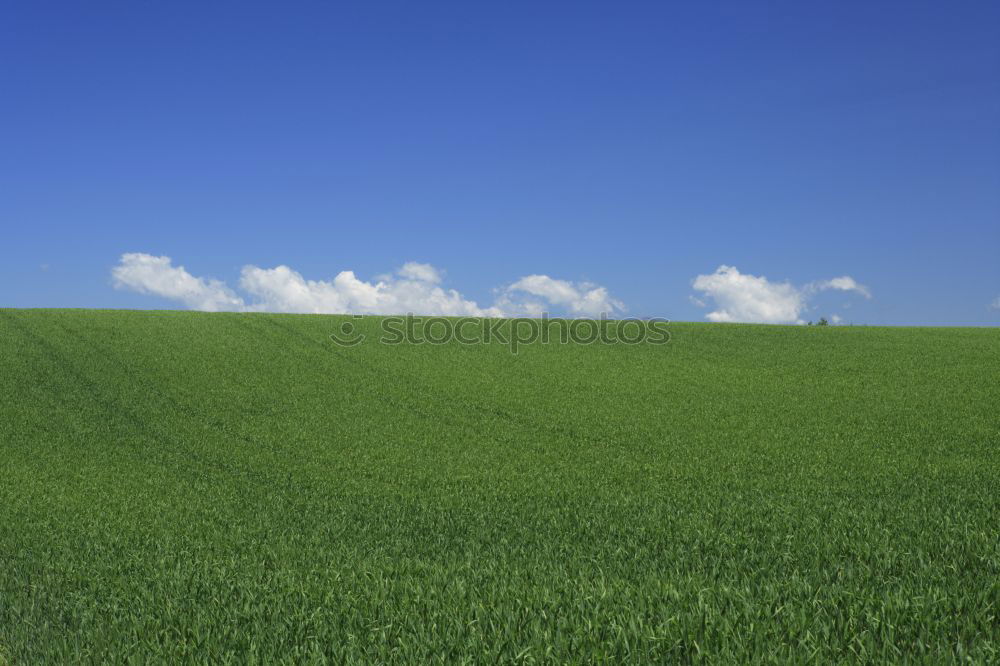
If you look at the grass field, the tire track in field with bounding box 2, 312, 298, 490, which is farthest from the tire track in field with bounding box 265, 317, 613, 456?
the tire track in field with bounding box 2, 312, 298, 490

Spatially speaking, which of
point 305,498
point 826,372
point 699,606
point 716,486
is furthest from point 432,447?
point 826,372

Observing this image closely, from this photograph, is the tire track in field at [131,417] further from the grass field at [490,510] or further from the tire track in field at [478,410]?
the tire track in field at [478,410]

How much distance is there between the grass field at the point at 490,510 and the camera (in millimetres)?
6797

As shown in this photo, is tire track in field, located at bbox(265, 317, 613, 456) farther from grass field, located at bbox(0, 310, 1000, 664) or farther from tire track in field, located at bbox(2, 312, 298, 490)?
tire track in field, located at bbox(2, 312, 298, 490)

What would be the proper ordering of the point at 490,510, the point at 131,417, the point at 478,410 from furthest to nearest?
the point at 478,410 → the point at 131,417 → the point at 490,510

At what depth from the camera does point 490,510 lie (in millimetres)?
14203

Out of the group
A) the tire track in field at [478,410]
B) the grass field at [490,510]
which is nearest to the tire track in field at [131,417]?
the grass field at [490,510]

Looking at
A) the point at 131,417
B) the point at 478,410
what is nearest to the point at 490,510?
the point at 478,410

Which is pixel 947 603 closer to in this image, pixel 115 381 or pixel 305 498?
pixel 305 498

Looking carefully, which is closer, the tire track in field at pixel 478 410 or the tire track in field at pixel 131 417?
the tire track in field at pixel 131 417

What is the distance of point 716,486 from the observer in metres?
15.4

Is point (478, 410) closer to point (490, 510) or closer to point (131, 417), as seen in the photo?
point (131, 417)

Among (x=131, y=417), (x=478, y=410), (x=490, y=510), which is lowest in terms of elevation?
(x=490, y=510)

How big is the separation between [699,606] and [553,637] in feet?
4.86
